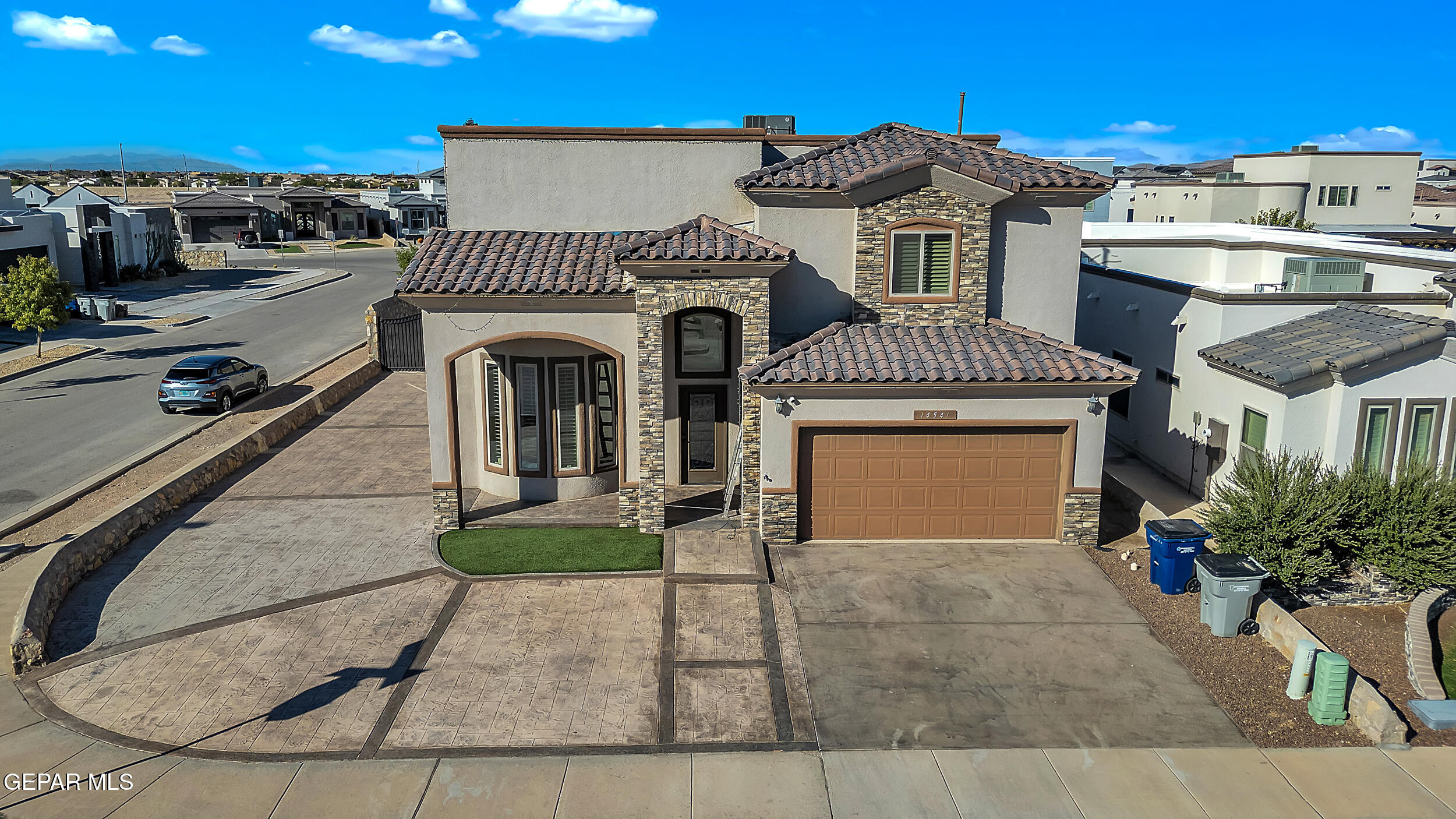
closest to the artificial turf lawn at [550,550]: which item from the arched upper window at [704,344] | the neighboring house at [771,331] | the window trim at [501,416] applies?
the neighboring house at [771,331]

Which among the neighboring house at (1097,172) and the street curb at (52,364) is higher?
the neighboring house at (1097,172)

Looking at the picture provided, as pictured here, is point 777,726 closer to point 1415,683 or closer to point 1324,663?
point 1324,663

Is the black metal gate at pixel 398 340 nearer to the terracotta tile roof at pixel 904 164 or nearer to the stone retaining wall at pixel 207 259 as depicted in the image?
the terracotta tile roof at pixel 904 164

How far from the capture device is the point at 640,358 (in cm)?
1652

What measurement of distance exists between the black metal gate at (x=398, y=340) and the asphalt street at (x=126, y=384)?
3.10 meters

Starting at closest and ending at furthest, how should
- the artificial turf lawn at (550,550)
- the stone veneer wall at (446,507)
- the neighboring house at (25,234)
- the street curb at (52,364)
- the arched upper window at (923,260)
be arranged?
1. the artificial turf lawn at (550,550)
2. the stone veneer wall at (446,507)
3. the arched upper window at (923,260)
4. the street curb at (52,364)
5. the neighboring house at (25,234)

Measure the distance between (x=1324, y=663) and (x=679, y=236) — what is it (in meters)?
11.1

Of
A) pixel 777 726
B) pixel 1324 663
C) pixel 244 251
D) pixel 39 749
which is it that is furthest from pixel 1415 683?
pixel 244 251

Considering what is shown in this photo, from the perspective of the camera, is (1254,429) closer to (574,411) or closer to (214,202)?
(574,411)

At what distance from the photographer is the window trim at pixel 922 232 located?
17469mm

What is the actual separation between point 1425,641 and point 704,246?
38.2 feet

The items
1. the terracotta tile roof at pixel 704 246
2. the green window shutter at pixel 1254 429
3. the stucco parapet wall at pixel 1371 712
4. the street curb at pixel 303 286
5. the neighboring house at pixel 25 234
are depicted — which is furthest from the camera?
the street curb at pixel 303 286

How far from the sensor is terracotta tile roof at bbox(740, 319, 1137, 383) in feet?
52.3

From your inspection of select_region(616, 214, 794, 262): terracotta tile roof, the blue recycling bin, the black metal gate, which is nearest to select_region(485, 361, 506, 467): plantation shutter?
select_region(616, 214, 794, 262): terracotta tile roof
